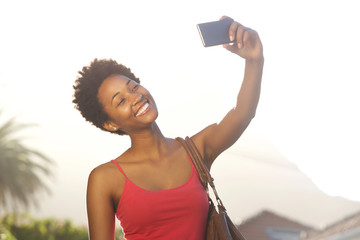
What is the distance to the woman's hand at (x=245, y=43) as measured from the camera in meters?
2.71

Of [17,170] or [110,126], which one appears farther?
[17,170]

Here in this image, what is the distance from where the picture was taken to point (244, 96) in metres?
2.80

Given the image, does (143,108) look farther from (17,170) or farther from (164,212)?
(17,170)

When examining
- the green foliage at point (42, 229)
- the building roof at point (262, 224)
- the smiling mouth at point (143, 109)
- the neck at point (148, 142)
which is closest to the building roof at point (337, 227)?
the building roof at point (262, 224)

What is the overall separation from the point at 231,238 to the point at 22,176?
109ft

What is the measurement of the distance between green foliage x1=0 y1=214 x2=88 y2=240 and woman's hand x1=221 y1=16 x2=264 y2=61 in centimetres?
1120

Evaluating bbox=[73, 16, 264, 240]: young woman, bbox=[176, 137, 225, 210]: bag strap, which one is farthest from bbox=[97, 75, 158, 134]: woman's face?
bbox=[176, 137, 225, 210]: bag strap

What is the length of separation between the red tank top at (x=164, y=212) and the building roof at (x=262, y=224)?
30.2 meters

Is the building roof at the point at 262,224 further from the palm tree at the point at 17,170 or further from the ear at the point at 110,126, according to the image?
the ear at the point at 110,126

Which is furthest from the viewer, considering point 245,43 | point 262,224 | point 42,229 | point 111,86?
point 262,224

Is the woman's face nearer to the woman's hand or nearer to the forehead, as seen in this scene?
the forehead

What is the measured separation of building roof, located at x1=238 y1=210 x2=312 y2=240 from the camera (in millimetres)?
32812

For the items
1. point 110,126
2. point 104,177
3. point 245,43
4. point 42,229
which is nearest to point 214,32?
point 245,43

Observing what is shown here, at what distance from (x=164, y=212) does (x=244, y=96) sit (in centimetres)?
65
